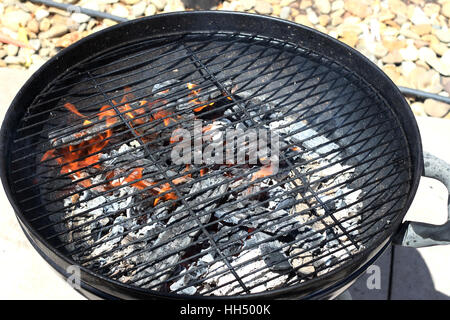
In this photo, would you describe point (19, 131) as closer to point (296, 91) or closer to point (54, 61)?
point (54, 61)

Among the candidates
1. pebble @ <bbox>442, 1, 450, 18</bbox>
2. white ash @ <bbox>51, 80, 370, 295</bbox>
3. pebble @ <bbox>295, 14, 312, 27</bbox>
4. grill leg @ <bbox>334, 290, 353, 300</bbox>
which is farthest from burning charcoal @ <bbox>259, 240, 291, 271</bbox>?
pebble @ <bbox>442, 1, 450, 18</bbox>

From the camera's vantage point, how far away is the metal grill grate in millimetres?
1596

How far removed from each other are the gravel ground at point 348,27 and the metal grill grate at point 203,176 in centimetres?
127

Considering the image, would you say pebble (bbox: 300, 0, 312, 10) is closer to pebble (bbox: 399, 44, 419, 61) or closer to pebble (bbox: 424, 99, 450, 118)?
pebble (bbox: 399, 44, 419, 61)

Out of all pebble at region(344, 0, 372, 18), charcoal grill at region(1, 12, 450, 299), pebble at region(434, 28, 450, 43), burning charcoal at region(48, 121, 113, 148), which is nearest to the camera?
charcoal grill at region(1, 12, 450, 299)

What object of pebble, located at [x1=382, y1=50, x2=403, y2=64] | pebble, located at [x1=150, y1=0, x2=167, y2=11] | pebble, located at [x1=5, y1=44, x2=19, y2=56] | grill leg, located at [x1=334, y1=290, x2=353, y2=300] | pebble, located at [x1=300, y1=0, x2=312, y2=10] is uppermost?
pebble, located at [x1=150, y1=0, x2=167, y2=11]

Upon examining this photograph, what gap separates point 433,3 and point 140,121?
7.89ft

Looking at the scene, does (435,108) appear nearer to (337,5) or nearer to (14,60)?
(337,5)

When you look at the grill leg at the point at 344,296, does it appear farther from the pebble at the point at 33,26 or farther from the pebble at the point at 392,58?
the pebble at the point at 33,26

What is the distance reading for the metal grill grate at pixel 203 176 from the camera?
1596 millimetres

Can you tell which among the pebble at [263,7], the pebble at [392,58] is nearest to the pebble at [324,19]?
the pebble at [263,7]

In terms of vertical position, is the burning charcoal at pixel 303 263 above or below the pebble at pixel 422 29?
below

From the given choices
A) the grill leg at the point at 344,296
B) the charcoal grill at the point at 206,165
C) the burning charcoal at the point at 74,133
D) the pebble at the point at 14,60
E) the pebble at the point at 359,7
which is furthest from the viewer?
the pebble at the point at 359,7

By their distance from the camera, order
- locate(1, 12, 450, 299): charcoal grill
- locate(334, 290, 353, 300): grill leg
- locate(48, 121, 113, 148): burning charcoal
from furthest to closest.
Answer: locate(334, 290, 353, 300): grill leg → locate(48, 121, 113, 148): burning charcoal → locate(1, 12, 450, 299): charcoal grill
